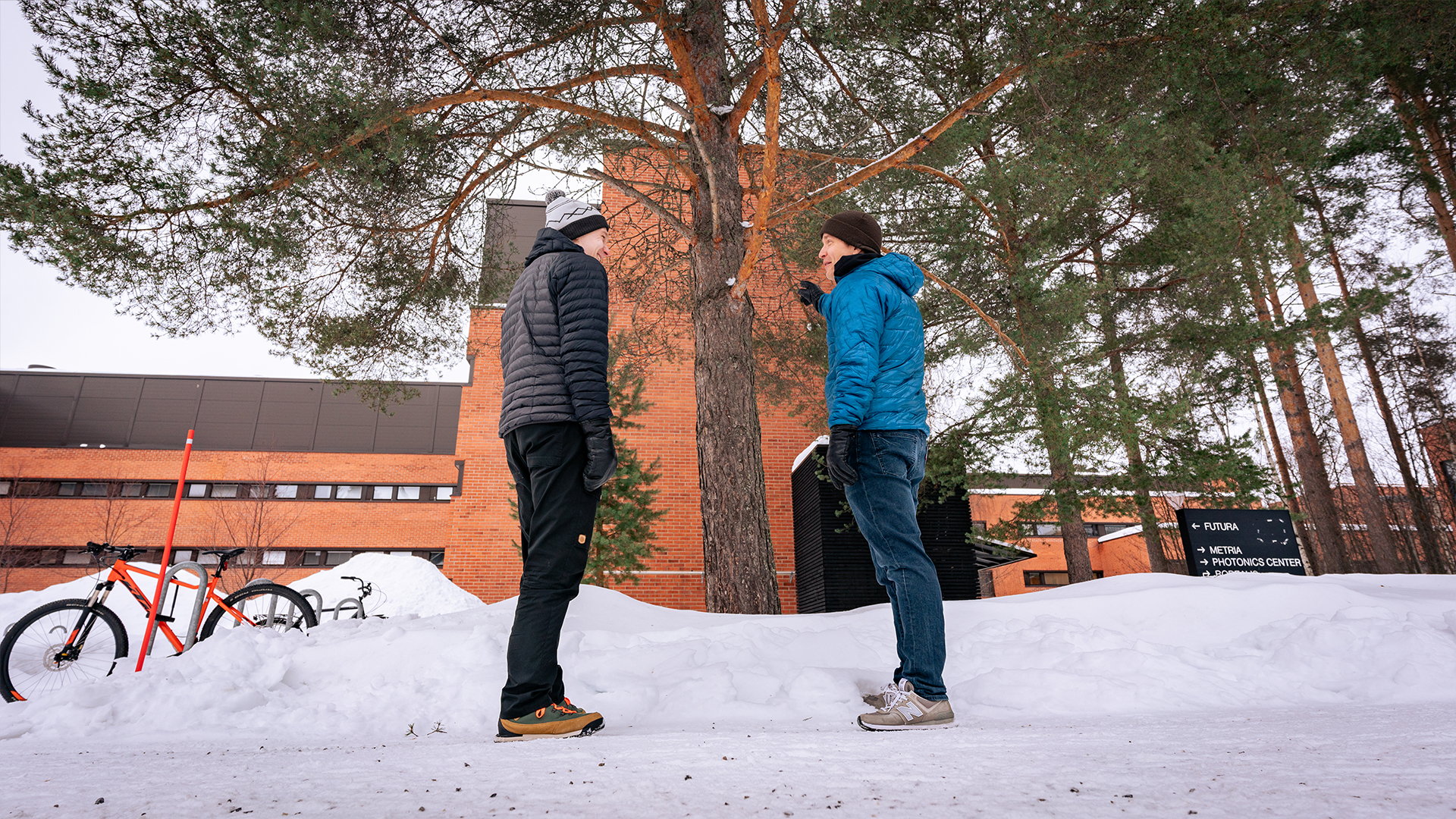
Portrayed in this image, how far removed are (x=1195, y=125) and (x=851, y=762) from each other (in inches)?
296

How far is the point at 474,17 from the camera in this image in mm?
5414

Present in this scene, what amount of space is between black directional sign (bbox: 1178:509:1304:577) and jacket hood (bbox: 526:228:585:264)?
725 cm

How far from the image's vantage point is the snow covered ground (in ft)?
3.77

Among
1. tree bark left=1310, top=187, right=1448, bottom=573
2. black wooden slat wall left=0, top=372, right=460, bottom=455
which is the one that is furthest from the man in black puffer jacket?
black wooden slat wall left=0, top=372, right=460, bottom=455

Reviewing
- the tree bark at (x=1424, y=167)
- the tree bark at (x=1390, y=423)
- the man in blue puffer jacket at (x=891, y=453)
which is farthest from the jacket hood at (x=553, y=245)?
the tree bark at (x=1390, y=423)

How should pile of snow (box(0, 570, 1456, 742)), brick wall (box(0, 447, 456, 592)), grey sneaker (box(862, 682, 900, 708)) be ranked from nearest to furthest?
grey sneaker (box(862, 682, 900, 708)) < pile of snow (box(0, 570, 1456, 742)) < brick wall (box(0, 447, 456, 592))

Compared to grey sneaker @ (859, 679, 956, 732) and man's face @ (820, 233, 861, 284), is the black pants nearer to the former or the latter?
grey sneaker @ (859, 679, 956, 732)

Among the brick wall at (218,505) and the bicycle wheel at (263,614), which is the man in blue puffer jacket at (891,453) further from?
the brick wall at (218,505)

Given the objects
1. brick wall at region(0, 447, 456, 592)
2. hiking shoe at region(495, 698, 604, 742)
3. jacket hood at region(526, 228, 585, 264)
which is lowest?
hiking shoe at region(495, 698, 604, 742)

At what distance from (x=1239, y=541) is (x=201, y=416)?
30.6 m

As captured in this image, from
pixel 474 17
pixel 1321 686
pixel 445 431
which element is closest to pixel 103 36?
pixel 474 17

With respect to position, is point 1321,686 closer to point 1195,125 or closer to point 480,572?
point 1195,125

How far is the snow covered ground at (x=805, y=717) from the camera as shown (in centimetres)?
115

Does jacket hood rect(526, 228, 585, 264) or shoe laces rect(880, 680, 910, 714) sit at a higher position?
jacket hood rect(526, 228, 585, 264)
